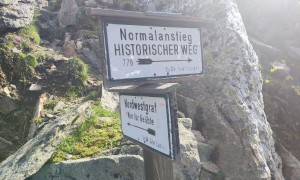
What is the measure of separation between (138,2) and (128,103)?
9.91 metres

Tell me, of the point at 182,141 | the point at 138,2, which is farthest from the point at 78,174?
the point at 138,2

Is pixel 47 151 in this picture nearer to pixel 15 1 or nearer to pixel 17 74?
pixel 17 74

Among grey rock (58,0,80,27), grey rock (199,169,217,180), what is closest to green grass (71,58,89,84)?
grey rock (58,0,80,27)

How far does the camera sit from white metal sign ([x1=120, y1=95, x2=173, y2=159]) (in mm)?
2686

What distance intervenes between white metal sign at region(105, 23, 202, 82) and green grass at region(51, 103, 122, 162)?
272cm

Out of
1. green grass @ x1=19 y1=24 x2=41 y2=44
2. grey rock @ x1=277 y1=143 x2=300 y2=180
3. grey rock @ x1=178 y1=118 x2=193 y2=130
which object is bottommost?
grey rock @ x1=277 y1=143 x2=300 y2=180

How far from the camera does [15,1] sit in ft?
33.9

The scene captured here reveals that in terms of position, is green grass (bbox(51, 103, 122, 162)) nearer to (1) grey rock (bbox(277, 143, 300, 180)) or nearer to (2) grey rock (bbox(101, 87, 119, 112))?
(2) grey rock (bbox(101, 87, 119, 112))

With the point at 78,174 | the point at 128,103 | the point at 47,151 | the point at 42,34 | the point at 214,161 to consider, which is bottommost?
the point at 214,161

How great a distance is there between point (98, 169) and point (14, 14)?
7.38 m

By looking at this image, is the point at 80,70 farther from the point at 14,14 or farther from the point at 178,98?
the point at 14,14

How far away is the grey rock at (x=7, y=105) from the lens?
25.0 feet

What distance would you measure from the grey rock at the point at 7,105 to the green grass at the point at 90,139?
104 inches

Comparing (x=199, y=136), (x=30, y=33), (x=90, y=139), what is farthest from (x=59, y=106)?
(x=30, y=33)
